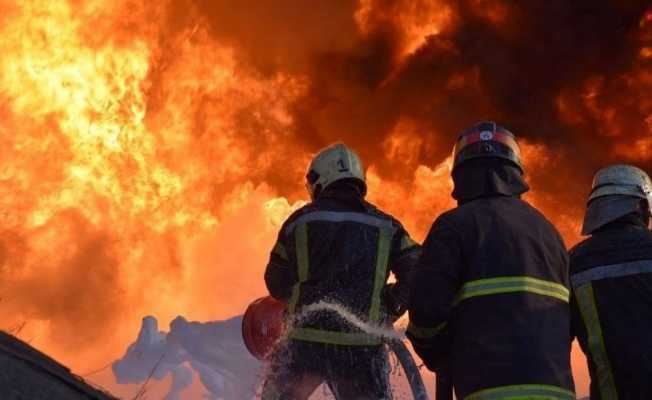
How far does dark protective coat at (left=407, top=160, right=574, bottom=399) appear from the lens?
3277 millimetres

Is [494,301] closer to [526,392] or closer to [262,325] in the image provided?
[526,392]

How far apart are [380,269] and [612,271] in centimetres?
153

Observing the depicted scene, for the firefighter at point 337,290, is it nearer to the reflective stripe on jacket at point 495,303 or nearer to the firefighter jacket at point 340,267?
the firefighter jacket at point 340,267

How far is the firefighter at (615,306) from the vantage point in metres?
4.27

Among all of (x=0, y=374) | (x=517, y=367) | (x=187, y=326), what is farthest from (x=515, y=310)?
(x=187, y=326)

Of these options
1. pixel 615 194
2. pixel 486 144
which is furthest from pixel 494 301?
pixel 615 194

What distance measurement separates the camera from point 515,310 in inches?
132

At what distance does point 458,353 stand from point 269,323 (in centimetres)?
290

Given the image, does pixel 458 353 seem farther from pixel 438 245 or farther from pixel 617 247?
pixel 617 247

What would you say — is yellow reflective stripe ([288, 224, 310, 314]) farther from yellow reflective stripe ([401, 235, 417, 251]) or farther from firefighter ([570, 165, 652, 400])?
firefighter ([570, 165, 652, 400])

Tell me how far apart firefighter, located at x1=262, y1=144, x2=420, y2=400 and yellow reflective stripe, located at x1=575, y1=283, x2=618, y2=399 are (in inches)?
49.5

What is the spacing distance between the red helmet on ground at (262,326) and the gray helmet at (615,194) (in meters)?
2.60

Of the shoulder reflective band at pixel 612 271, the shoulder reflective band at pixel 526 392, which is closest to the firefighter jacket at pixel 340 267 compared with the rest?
the shoulder reflective band at pixel 612 271

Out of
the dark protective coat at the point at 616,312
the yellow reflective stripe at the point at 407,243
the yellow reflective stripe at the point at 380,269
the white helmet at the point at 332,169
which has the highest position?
the white helmet at the point at 332,169
